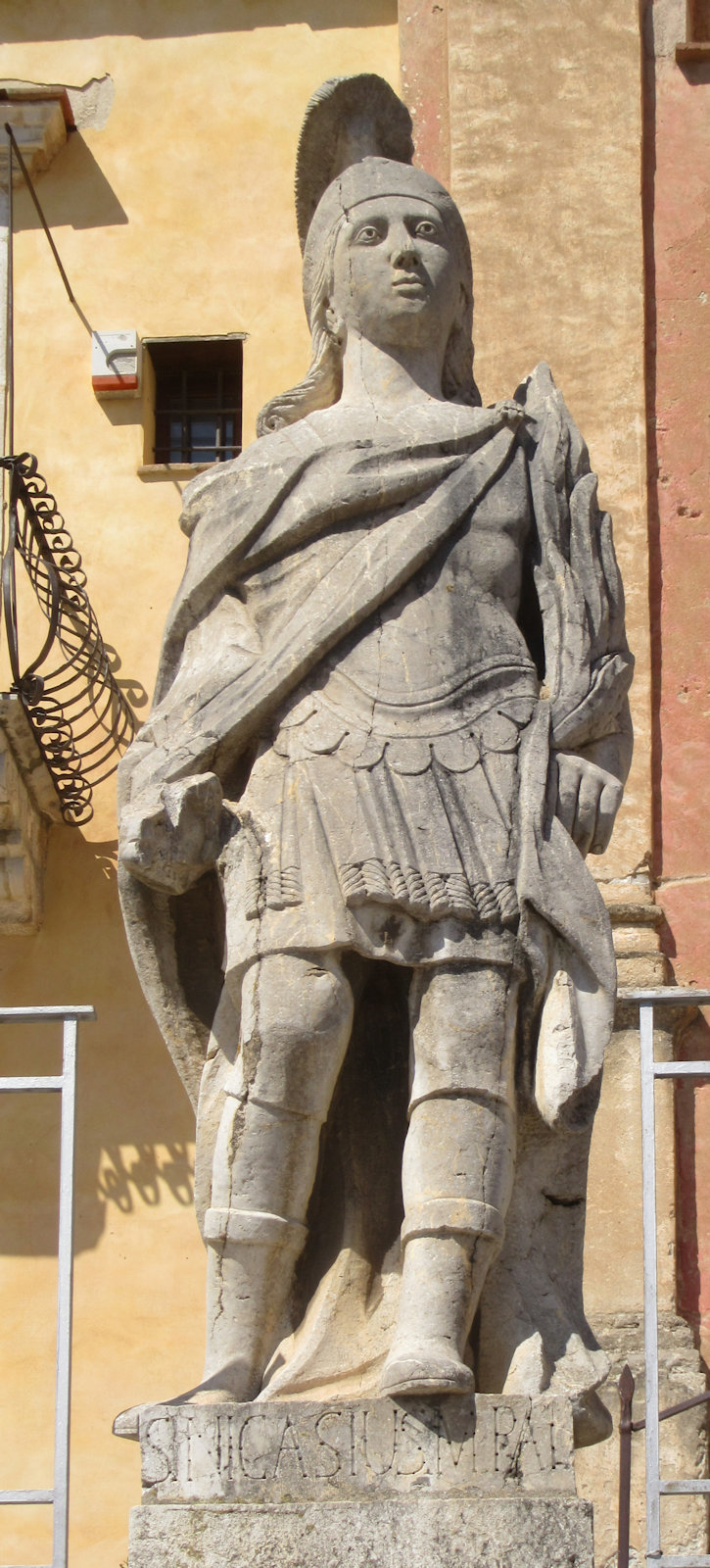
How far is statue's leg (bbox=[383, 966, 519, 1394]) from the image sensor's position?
Result: 5.14 m

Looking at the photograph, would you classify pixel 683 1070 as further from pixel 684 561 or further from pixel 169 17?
pixel 169 17

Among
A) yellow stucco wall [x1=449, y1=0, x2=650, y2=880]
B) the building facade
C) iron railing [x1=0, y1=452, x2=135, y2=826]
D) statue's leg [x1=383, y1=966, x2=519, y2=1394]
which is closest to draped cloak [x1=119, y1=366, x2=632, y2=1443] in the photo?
statue's leg [x1=383, y1=966, x2=519, y2=1394]

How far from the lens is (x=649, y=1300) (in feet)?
18.8

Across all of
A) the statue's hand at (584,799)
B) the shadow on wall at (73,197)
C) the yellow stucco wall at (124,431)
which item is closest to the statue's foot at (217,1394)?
the statue's hand at (584,799)

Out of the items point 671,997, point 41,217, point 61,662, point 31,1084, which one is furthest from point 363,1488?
point 41,217

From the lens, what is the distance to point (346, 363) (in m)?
6.18

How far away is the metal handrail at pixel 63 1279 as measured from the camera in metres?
5.52

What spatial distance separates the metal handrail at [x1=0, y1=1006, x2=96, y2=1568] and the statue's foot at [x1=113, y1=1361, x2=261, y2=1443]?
1.31 ft

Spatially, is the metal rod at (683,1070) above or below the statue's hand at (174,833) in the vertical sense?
below

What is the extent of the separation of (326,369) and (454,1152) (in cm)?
198

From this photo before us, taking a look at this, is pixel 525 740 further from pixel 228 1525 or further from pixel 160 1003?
pixel 228 1525

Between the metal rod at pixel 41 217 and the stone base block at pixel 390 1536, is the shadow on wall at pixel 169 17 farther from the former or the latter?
the stone base block at pixel 390 1536

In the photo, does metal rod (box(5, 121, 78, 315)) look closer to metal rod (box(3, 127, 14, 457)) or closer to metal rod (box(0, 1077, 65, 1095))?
metal rod (box(3, 127, 14, 457))

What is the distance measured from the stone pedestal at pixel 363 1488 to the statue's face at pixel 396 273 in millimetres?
2412
